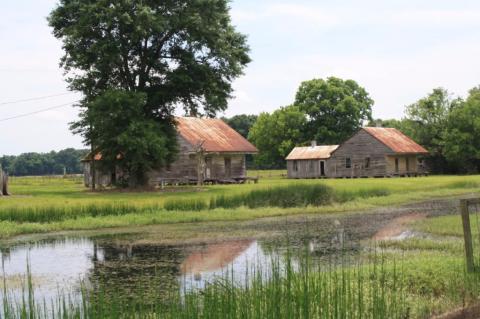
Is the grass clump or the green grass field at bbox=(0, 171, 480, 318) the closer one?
the green grass field at bbox=(0, 171, 480, 318)

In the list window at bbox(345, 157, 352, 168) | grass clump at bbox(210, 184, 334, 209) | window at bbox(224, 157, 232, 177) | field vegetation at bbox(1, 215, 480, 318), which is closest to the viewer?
field vegetation at bbox(1, 215, 480, 318)

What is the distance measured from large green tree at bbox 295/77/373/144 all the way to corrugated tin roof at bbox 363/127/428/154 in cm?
1553

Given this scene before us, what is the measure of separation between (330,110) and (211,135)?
1226 inches

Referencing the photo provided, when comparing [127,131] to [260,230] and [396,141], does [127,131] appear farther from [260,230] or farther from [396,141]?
[396,141]

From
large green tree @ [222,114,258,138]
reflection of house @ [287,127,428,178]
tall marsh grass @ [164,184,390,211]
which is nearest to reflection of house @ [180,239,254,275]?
tall marsh grass @ [164,184,390,211]

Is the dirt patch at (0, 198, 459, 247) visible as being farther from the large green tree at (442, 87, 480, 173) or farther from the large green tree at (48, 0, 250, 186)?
the large green tree at (442, 87, 480, 173)

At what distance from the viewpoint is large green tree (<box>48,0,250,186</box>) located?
1389 inches

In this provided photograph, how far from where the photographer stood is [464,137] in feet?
190

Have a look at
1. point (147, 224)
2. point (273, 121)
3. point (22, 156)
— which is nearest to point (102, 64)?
point (147, 224)

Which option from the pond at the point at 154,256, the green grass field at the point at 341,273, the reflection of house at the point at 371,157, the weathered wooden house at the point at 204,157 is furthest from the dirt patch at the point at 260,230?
the reflection of house at the point at 371,157

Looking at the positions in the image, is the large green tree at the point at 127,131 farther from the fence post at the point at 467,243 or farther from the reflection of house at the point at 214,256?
the fence post at the point at 467,243

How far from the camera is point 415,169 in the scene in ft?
201

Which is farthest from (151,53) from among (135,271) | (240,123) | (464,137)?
(240,123)

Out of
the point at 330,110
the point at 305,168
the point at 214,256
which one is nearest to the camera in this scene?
the point at 214,256
